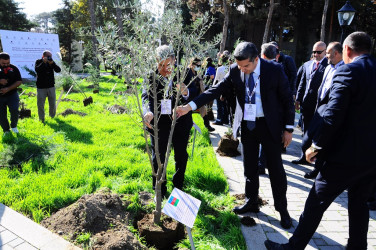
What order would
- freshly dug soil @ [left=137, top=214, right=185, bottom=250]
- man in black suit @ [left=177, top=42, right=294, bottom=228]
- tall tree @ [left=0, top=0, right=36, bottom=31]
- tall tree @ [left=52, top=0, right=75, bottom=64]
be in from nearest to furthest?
1. freshly dug soil @ [left=137, top=214, right=185, bottom=250]
2. man in black suit @ [left=177, top=42, right=294, bottom=228]
3. tall tree @ [left=0, top=0, right=36, bottom=31]
4. tall tree @ [left=52, top=0, right=75, bottom=64]

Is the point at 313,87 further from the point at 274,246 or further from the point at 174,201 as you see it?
the point at 174,201

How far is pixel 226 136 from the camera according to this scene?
5805 millimetres

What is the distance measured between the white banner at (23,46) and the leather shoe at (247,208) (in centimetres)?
1527

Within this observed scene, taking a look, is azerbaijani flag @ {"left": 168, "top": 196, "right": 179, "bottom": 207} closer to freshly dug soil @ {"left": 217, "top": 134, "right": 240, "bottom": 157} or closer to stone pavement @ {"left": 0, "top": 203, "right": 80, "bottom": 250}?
stone pavement @ {"left": 0, "top": 203, "right": 80, "bottom": 250}

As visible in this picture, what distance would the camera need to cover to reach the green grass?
3.27m

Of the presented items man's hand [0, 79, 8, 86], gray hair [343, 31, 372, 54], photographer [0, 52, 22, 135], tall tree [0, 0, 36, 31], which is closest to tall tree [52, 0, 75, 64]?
tall tree [0, 0, 36, 31]

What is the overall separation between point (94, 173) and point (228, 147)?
9.04ft

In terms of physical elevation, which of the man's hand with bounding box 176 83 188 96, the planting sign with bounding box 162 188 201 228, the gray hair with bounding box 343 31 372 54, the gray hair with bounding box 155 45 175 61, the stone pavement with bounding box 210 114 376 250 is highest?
the gray hair with bounding box 343 31 372 54

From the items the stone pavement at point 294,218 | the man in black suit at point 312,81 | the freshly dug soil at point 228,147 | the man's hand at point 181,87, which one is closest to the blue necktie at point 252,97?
the man's hand at point 181,87

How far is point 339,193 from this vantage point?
2.40 metres

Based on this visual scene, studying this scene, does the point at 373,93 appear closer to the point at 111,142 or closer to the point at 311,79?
the point at 311,79

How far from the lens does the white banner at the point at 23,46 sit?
51.9 feet

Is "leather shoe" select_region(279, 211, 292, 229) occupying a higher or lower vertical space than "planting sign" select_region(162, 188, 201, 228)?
lower

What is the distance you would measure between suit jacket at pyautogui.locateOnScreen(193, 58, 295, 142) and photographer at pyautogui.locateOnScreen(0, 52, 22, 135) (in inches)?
206
